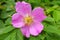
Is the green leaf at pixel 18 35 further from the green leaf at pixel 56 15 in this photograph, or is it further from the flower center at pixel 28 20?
the green leaf at pixel 56 15

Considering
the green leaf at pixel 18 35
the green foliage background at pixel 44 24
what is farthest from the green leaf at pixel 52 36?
the green leaf at pixel 18 35

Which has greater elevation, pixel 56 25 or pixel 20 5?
pixel 20 5

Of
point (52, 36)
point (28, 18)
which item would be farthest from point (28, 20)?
point (52, 36)

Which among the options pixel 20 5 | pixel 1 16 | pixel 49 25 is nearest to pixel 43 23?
pixel 49 25

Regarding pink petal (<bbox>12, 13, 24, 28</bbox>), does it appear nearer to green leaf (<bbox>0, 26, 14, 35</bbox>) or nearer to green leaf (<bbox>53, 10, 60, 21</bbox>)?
green leaf (<bbox>0, 26, 14, 35</bbox>)

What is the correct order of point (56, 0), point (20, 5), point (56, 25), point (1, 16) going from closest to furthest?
point (20, 5), point (56, 25), point (1, 16), point (56, 0)

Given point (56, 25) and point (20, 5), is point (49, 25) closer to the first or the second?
point (56, 25)

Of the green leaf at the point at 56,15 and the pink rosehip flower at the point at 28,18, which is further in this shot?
the green leaf at the point at 56,15

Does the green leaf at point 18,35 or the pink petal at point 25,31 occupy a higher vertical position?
the pink petal at point 25,31
